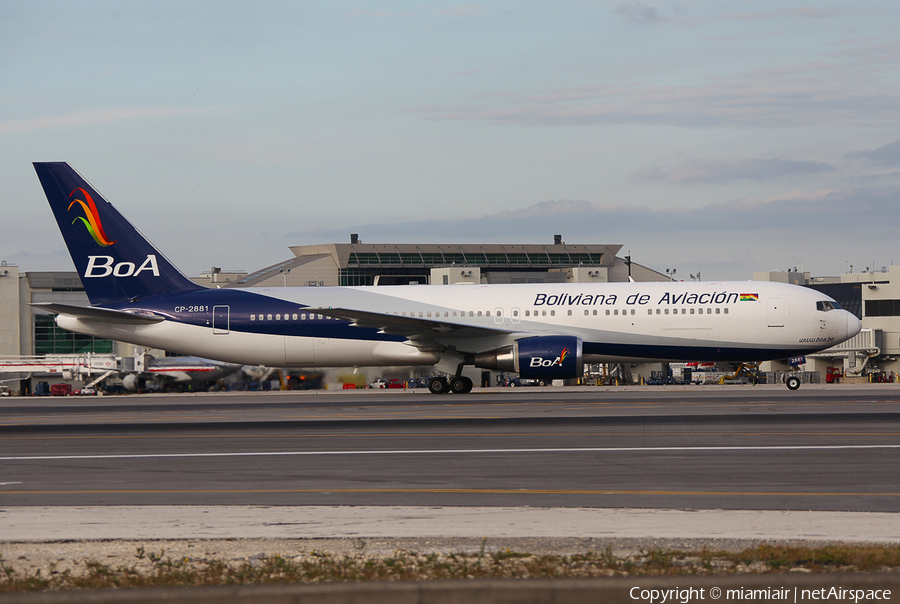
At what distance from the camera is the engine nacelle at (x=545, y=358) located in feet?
105

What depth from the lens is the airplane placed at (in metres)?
33.9

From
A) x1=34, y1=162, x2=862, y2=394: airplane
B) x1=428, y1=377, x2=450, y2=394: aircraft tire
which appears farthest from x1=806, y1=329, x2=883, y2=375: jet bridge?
x1=428, y1=377, x2=450, y2=394: aircraft tire

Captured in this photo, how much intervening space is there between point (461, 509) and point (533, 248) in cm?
9511

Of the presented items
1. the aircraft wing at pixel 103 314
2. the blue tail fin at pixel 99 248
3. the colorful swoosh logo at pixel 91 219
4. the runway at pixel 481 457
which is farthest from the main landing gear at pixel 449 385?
the colorful swoosh logo at pixel 91 219

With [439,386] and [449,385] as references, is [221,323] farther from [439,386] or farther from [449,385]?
[449,385]

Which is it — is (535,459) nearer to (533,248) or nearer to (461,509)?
(461,509)

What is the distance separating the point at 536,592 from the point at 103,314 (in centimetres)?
3318

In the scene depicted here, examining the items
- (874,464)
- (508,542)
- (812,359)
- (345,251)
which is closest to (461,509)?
(508,542)

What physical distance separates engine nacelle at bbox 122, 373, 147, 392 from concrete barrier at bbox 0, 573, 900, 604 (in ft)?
187

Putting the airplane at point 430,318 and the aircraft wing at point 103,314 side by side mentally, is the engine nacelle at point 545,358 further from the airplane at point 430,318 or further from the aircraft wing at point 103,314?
the aircraft wing at point 103,314

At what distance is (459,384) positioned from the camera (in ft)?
118

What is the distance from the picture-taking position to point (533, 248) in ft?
344

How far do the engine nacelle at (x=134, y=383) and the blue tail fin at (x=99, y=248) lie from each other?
2359 centimetres

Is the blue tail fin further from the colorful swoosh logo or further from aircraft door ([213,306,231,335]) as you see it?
aircraft door ([213,306,231,335])
